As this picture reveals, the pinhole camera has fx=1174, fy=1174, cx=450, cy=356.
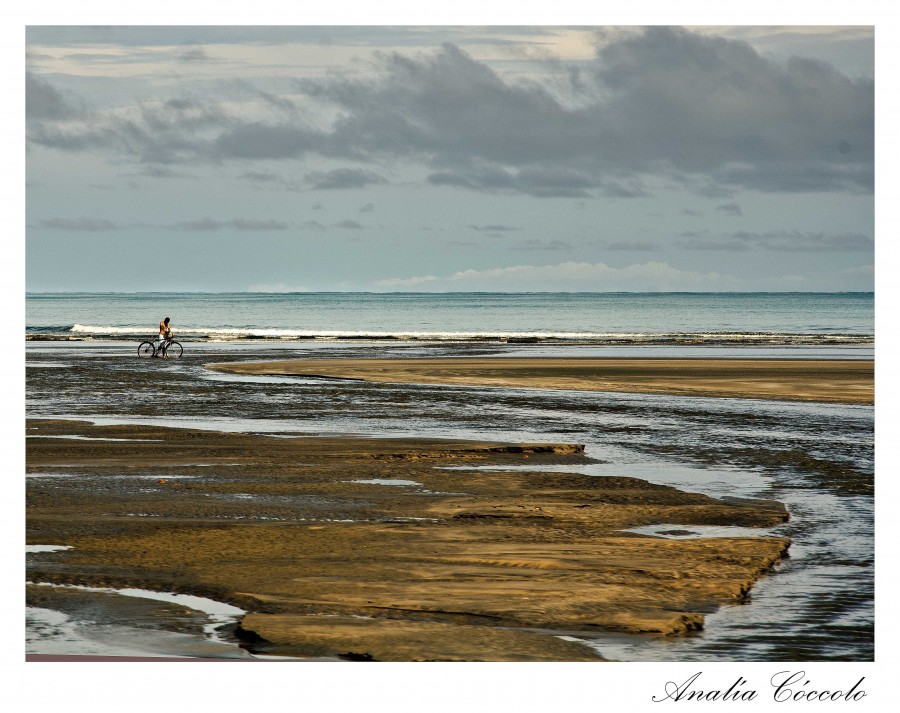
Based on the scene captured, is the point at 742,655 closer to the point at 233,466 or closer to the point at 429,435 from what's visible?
the point at 233,466

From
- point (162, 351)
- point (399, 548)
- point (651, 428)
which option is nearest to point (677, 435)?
point (651, 428)

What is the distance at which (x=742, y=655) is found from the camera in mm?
7469

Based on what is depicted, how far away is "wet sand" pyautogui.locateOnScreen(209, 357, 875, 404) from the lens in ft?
95.7

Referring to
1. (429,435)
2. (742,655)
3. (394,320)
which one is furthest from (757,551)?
(394,320)

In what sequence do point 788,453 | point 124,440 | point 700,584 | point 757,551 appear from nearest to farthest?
point 700,584 < point 757,551 < point 788,453 < point 124,440

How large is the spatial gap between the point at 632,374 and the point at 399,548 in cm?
2584

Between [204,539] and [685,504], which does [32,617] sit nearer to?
[204,539]

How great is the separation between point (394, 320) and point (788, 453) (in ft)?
302

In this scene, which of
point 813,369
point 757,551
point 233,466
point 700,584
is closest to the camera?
point 700,584

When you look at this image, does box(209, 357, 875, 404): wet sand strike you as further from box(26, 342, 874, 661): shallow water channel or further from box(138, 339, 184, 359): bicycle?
box(138, 339, 184, 359): bicycle

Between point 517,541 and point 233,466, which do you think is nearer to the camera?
point 517,541

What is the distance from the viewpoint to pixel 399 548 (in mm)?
10320

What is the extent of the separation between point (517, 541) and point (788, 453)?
7.45 meters

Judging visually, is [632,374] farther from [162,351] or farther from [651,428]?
[162,351]
